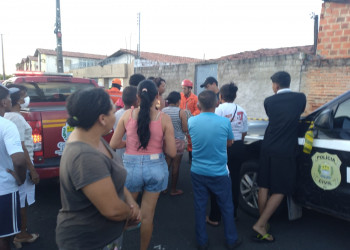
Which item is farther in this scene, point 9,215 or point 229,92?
point 229,92

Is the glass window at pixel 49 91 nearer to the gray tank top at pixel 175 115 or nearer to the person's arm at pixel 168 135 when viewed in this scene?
the gray tank top at pixel 175 115

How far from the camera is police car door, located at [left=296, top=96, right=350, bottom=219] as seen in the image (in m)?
2.69

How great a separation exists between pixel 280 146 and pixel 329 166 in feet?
1.63

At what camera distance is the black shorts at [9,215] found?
7.13 feet

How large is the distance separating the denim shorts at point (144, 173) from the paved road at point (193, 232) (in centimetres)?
91

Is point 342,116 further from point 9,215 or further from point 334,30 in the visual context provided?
point 334,30

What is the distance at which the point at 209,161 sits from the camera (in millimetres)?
2791

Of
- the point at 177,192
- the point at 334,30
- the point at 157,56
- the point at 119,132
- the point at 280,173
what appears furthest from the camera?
the point at 157,56

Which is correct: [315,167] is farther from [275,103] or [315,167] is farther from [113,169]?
[113,169]

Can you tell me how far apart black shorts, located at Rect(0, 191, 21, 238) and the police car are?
2.76 metres

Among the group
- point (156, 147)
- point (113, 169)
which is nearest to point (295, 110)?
point (156, 147)

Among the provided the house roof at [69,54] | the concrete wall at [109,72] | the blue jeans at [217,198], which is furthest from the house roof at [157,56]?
the blue jeans at [217,198]

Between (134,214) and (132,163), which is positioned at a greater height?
(132,163)

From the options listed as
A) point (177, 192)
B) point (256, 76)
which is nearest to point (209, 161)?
point (177, 192)
